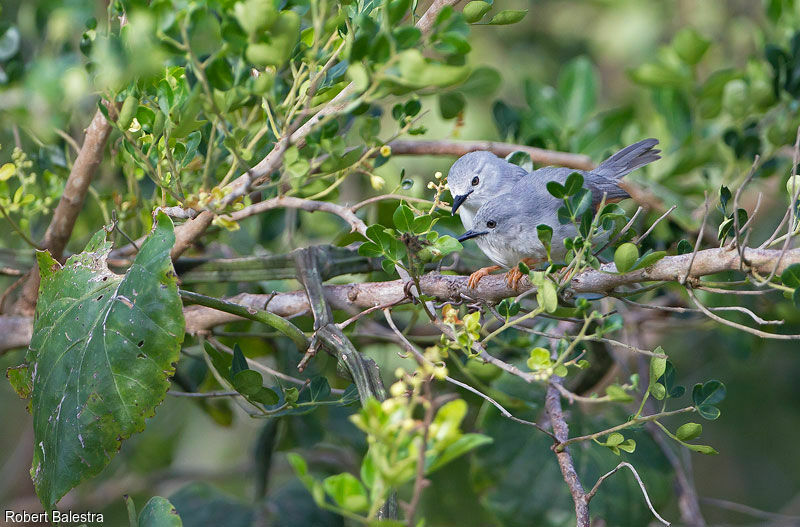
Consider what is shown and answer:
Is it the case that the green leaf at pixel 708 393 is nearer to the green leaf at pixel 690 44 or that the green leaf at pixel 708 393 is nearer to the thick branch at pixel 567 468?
the thick branch at pixel 567 468

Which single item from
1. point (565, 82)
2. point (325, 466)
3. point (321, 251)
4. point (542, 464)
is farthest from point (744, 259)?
point (325, 466)

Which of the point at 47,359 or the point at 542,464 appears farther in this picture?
the point at 542,464

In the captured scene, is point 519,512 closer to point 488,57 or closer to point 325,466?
point 325,466

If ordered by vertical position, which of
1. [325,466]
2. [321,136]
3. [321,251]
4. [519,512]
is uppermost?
[321,136]

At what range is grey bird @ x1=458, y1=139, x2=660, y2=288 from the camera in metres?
1.76

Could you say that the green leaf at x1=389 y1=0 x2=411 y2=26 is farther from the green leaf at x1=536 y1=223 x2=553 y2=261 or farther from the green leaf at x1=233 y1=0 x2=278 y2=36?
the green leaf at x1=536 y1=223 x2=553 y2=261

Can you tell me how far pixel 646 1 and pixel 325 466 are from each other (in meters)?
3.57

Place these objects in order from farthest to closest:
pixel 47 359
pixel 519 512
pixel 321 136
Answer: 1. pixel 519 512
2. pixel 47 359
3. pixel 321 136

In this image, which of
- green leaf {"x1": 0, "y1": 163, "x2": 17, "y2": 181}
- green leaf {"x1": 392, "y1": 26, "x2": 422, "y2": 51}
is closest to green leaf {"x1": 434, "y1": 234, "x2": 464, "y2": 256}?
green leaf {"x1": 392, "y1": 26, "x2": 422, "y2": 51}

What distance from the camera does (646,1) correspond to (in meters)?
4.70

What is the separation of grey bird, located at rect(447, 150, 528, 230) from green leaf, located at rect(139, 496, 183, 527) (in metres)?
1.22

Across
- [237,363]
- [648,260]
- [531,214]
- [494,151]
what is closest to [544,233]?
[648,260]

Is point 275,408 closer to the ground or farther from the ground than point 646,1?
farther from the ground

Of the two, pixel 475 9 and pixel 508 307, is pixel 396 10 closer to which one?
pixel 475 9
